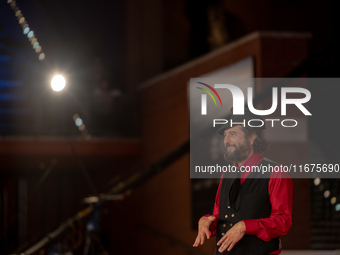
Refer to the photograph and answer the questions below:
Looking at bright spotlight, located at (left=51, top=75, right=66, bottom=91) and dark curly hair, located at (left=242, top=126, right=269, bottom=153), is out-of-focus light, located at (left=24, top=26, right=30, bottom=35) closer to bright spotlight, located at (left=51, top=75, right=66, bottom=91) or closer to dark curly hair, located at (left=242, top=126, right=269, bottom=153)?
bright spotlight, located at (left=51, top=75, right=66, bottom=91)

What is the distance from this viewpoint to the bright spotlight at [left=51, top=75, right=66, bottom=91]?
10.1ft

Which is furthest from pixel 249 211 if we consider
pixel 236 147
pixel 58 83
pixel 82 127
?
pixel 82 127

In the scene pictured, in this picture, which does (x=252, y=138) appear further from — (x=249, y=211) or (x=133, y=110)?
(x=133, y=110)

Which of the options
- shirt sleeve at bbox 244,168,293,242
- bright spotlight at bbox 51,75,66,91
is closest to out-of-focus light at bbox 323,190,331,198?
bright spotlight at bbox 51,75,66,91

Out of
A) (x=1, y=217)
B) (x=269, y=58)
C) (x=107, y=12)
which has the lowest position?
(x=1, y=217)

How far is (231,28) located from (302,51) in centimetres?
469

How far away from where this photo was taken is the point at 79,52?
9.80m

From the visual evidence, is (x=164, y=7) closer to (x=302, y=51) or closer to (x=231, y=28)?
(x=231, y=28)

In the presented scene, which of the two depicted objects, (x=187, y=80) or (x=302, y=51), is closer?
(x=302, y=51)

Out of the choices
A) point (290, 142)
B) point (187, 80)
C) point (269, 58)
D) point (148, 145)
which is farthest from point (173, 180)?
point (290, 142)

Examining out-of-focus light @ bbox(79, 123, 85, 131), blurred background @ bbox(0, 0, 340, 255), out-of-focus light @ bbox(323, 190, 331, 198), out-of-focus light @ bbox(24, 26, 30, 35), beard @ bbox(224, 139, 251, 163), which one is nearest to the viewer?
beard @ bbox(224, 139, 251, 163)

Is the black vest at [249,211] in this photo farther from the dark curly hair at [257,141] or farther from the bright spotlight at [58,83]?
the bright spotlight at [58,83]

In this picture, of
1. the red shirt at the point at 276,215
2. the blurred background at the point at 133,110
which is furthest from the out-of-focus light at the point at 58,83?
the red shirt at the point at 276,215

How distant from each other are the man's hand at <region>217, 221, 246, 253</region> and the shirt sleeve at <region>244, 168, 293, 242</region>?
0.02m
